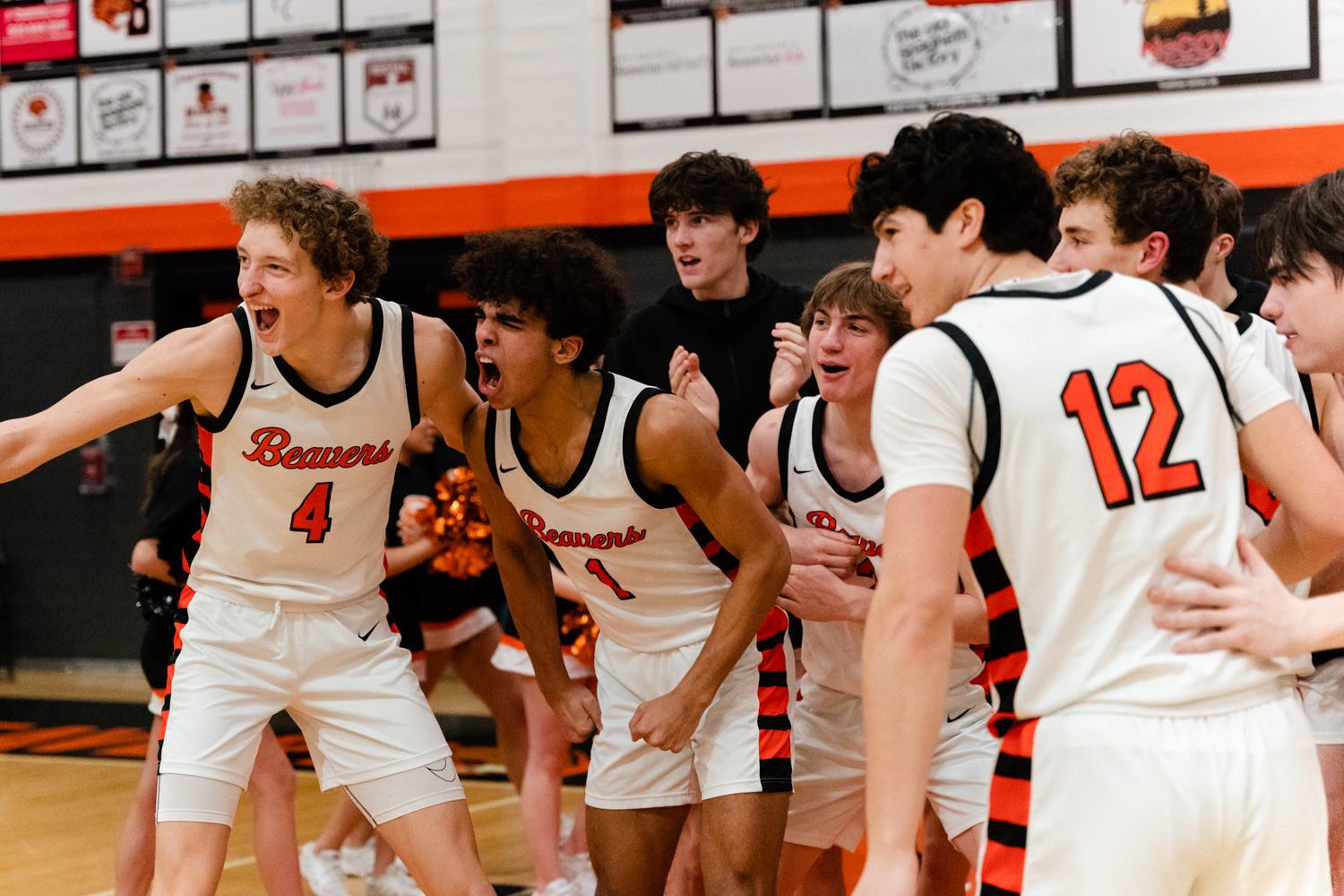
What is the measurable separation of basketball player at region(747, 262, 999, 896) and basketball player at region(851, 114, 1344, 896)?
1319mm

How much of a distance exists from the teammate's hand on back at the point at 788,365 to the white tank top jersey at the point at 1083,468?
5.85 feet

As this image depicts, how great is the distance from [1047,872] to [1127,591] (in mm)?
422

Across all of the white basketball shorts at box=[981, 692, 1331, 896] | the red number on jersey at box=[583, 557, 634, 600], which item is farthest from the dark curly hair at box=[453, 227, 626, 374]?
the white basketball shorts at box=[981, 692, 1331, 896]

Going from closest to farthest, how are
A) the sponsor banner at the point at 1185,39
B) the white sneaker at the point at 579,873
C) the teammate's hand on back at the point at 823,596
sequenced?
1. the teammate's hand on back at the point at 823,596
2. the white sneaker at the point at 579,873
3. the sponsor banner at the point at 1185,39

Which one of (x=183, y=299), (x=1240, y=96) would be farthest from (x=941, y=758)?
(x=183, y=299)

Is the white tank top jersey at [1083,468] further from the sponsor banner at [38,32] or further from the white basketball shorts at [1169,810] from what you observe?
the sponsor banner at [38,32]

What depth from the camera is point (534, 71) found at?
29.7 feet

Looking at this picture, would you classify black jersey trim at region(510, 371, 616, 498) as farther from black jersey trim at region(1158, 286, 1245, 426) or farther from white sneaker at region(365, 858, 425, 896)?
white sneaker at region(365, 858, 425, 896)

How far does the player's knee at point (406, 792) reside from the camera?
318 cm

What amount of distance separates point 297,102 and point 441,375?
7.21 m

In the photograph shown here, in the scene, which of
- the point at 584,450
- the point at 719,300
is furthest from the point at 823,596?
the point at 719,300

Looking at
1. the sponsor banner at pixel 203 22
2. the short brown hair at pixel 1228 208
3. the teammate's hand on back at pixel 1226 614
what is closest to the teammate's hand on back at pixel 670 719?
the teammate's hand on back at pixel 1226 614

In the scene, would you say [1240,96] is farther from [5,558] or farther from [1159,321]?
[5,558]

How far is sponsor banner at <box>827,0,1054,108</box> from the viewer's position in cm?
805
